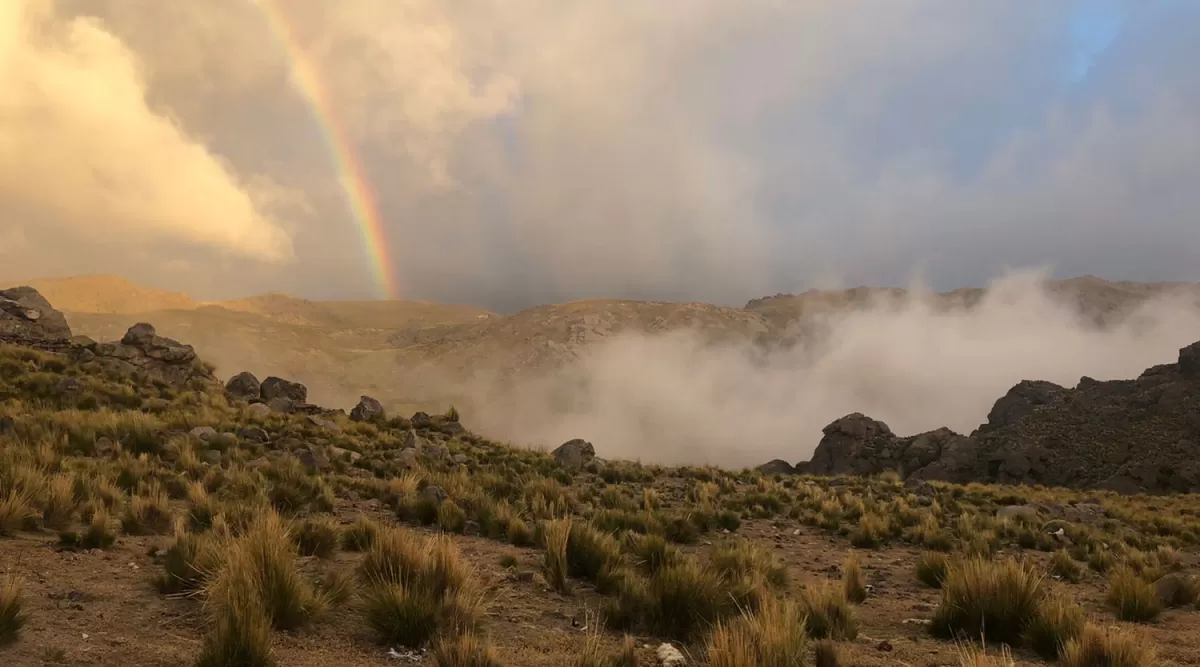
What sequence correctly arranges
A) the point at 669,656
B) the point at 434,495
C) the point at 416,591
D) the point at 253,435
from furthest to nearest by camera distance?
the point at 253,435 → the point at 434,495 → the point at 416,591 → the point at 669,656

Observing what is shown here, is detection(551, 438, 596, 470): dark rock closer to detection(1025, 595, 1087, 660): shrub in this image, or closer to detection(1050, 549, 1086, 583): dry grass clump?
detection(1050, 549, 1086, 583): dry grass clump

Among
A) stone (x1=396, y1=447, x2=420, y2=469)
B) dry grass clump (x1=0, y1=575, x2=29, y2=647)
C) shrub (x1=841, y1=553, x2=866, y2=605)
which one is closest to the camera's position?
dry grass clump (x1=0, y1=575, x2=29, y2=647)

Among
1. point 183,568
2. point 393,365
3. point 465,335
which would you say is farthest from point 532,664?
point 465,335

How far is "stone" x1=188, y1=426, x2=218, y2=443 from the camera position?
18.1 meters

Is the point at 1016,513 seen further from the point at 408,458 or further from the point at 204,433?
the point at 204,433

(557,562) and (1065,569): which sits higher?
(557,562)

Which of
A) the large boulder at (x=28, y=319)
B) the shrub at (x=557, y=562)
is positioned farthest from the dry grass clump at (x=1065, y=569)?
the large boulder at (x=28, y=319)

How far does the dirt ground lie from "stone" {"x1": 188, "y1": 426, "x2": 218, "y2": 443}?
34.4 feet

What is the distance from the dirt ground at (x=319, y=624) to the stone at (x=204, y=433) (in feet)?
34.4

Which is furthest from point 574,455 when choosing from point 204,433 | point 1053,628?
point 1053,628

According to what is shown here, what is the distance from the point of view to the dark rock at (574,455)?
2619 centimetres

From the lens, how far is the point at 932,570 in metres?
10.5

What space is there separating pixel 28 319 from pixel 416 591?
36.0m

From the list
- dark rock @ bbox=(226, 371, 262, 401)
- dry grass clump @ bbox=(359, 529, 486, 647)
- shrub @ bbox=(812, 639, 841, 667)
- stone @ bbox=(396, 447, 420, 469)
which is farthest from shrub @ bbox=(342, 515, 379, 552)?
dark rock @ bbox=(226, 371, 262, 401)
